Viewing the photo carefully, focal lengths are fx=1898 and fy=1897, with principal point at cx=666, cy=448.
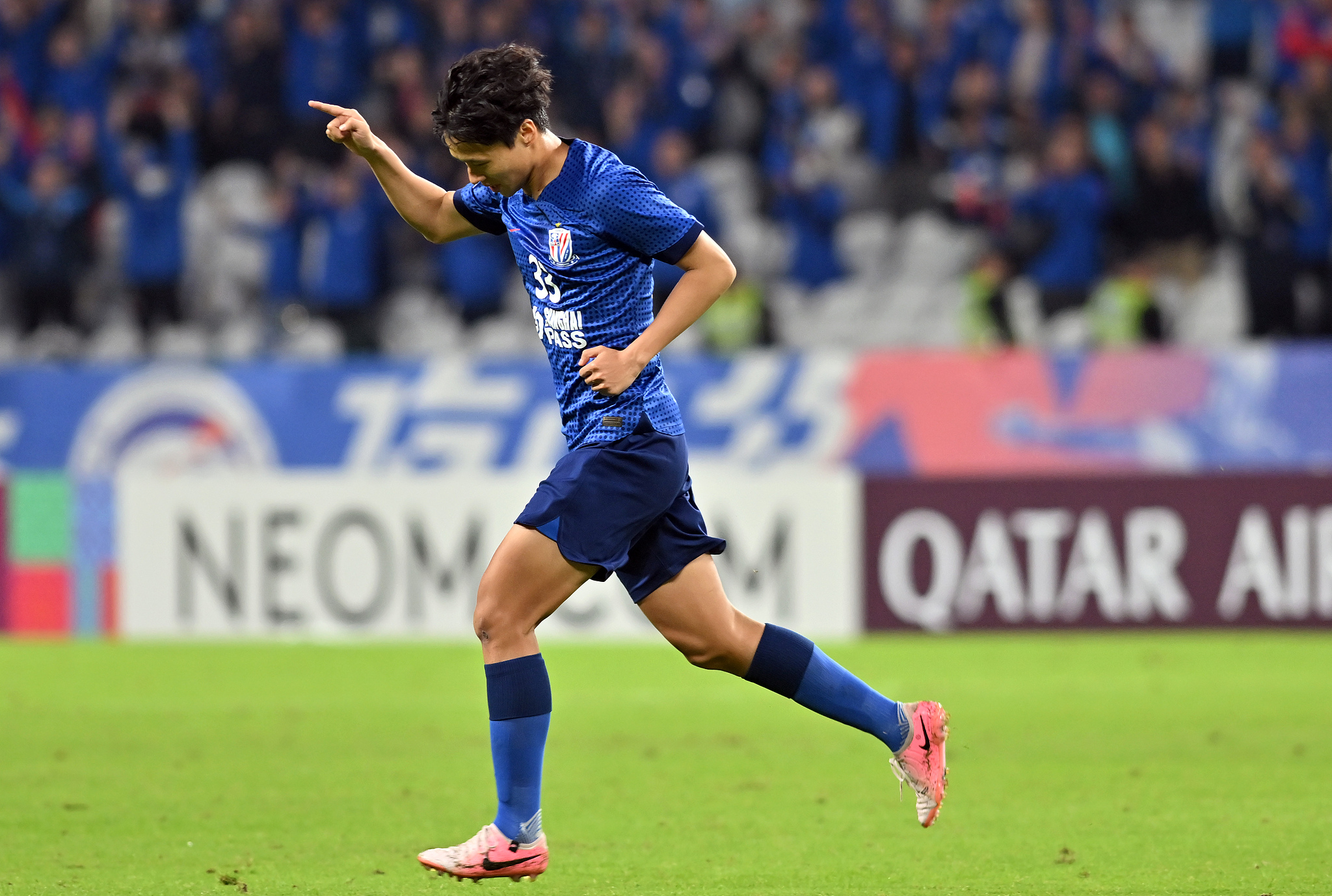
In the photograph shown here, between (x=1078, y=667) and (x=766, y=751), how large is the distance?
3.14 meters

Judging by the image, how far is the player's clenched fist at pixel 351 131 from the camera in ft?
15.1

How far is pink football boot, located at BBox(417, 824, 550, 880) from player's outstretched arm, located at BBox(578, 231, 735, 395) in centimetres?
106

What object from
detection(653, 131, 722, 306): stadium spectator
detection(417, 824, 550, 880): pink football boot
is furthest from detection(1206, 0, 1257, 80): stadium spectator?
detection(417, 824, 550, 880): pink football boot

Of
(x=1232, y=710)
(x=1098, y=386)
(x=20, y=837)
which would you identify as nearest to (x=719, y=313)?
(x=1098, y=386)

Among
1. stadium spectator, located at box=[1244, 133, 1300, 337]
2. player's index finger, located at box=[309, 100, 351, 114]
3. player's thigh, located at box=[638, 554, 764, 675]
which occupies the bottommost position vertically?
player's thigh, located at box=[638, 554, 764, 675]

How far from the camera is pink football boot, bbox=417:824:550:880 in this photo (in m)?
4.33

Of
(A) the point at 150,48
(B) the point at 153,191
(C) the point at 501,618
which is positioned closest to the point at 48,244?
(B) the point at 153,191

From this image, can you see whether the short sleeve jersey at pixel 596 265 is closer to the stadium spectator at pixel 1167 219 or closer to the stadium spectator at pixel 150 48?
the stadium spectator at pixel 1167 219

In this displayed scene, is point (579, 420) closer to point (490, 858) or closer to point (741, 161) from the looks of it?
→ point (490, 858)

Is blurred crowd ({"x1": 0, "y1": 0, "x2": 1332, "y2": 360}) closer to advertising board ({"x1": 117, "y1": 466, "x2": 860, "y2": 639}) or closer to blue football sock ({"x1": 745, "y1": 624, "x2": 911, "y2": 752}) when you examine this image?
advertising board ({"x1": 117, "y1": 466, "x2": 860, "y2": 639})

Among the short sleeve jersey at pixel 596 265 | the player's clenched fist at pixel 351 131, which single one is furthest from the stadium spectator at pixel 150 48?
the short sleeve jersey at pixel 596 265

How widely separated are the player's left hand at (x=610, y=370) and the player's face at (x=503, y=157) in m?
0.46

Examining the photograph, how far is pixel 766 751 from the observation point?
7.13 meters

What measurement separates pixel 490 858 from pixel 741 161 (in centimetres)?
1114
